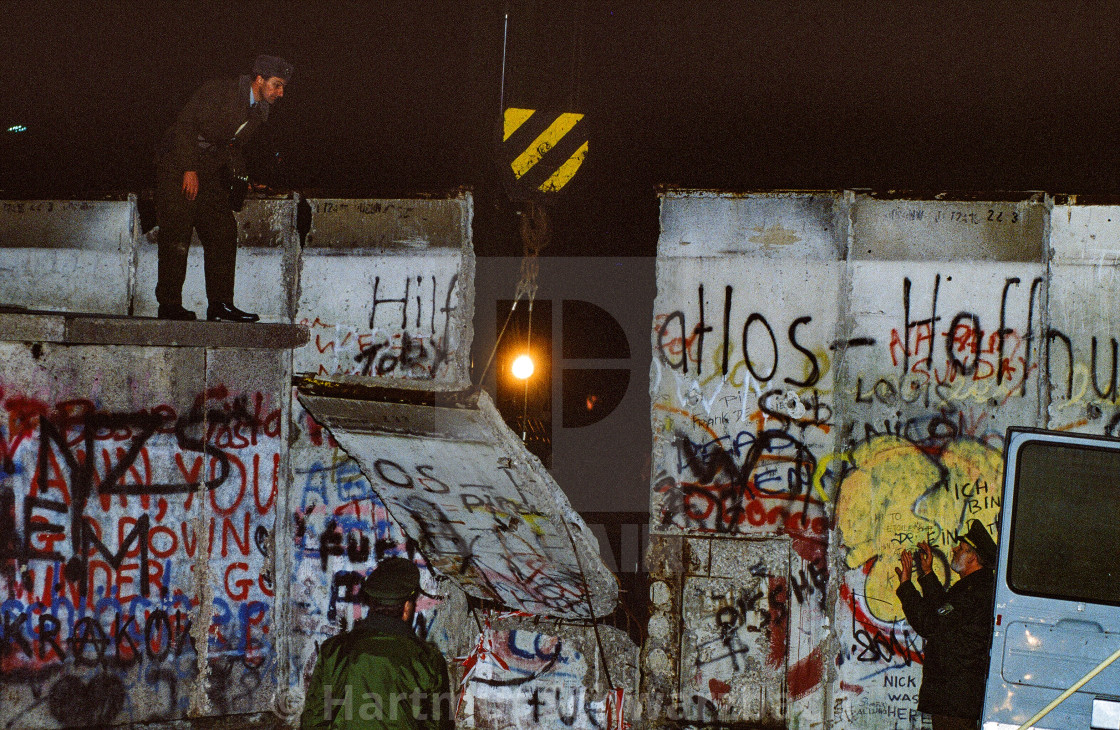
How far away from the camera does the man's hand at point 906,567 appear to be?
5863mm

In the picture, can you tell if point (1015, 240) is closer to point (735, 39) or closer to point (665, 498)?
point (735, 39)

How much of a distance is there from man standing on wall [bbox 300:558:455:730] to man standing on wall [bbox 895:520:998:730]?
124 inches

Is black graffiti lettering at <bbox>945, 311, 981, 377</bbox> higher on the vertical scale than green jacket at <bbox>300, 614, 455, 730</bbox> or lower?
higher

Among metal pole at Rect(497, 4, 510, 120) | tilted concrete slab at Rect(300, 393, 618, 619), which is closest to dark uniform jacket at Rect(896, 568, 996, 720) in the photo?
tilted concrete slab at Rect(300, 393, 618, 619)

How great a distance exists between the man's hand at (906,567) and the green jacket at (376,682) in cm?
351

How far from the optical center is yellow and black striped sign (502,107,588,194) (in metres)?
5.84

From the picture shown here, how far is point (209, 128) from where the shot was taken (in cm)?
557

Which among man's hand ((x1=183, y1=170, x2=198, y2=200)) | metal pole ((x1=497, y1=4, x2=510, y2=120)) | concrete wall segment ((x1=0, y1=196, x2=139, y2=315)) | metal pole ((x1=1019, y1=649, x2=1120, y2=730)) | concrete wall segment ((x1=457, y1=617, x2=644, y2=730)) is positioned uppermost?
metal pole ((x1=497, y1=4, x2=510, y2=120))

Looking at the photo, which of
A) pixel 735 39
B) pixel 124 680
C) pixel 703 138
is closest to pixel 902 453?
pixel 703 138

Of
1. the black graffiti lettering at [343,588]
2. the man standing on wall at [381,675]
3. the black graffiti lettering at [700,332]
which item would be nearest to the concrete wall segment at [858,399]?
the black graffiti lettering at [700,332]

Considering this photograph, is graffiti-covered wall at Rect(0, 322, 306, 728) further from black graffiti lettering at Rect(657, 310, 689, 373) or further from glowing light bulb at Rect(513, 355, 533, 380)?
black graffiti lettering at Rect(657, 310, 689, 373)

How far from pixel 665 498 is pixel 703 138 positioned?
2.55 meters

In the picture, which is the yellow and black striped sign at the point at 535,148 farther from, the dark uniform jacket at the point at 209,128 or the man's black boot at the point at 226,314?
the man's black boot at the point at 226,314

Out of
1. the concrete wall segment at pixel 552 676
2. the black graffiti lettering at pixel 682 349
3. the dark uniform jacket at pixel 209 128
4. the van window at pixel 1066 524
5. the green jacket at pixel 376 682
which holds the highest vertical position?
the dark uniform jacket at pixel 209 128
